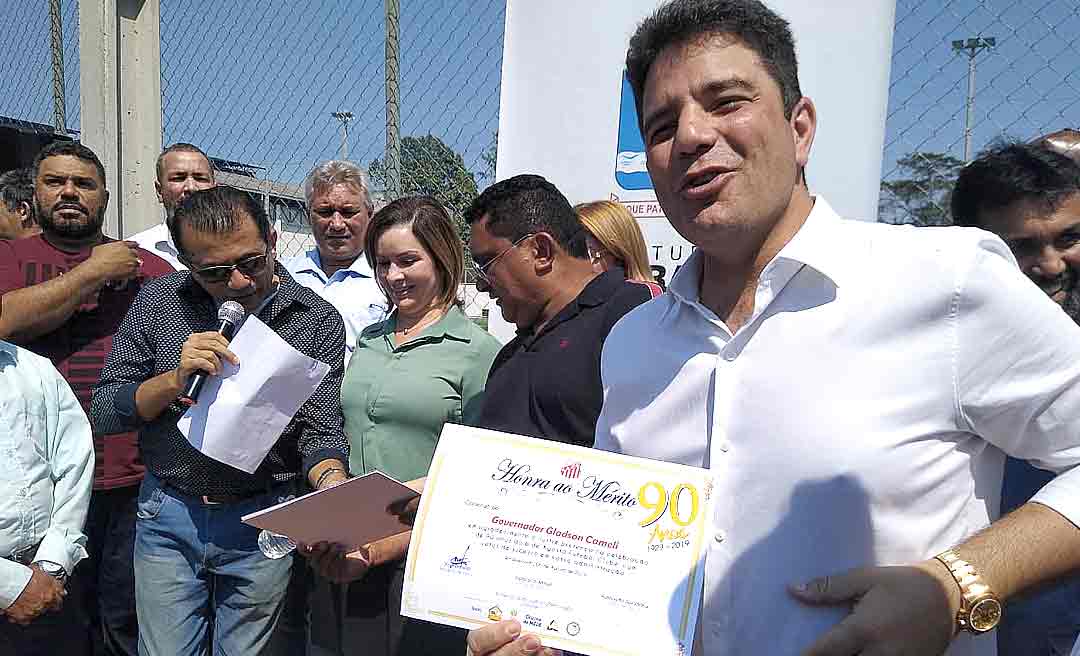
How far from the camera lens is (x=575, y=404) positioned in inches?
80.5

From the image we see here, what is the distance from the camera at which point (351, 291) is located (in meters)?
3.82

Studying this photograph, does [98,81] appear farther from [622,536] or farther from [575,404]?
[622,536]

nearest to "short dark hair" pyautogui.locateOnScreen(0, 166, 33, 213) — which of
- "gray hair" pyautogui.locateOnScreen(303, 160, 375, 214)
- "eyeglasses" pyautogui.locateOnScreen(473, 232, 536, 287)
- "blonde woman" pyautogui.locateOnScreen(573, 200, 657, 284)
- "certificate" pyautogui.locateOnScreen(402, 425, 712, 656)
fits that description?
"gray hair" pyautogui.locateOnScreen(303, 160, 375, 214)

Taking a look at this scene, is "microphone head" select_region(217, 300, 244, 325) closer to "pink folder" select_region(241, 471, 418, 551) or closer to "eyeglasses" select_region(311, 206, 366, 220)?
"pink folder" select_region(241, 471, 418, 551)

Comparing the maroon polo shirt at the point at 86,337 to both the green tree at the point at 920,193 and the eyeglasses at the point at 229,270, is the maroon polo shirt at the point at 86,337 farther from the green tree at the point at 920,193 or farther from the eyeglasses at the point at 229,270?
the green tree at the point at 920,193

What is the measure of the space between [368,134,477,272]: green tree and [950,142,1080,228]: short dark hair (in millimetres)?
2242

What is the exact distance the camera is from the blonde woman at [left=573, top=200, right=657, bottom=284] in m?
2.80

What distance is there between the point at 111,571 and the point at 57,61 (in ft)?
11.7

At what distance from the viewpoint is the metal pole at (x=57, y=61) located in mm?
5098

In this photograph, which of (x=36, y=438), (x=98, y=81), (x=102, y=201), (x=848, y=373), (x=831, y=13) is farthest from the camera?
(x=98, y=81)

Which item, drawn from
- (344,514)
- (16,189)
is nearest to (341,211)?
(344,514)

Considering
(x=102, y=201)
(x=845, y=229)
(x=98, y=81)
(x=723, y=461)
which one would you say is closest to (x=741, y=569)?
(x=723, y=461)

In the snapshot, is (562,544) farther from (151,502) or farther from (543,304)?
(151,502)

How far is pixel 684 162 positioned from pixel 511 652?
812 millimetres
